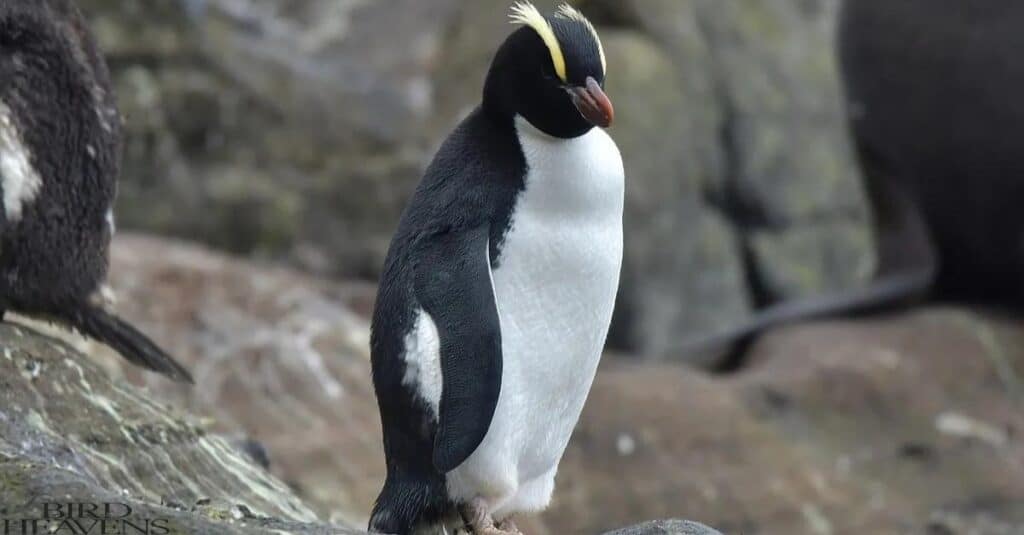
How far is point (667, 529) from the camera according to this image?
2287 mm

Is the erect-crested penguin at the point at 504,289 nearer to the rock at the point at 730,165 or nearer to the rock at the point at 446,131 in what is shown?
the rock at the point at 446,131

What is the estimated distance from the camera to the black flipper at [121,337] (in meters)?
3.31

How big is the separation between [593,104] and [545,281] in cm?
31

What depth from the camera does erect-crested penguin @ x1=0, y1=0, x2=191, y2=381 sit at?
312 cm

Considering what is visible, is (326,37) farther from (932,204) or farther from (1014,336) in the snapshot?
(1014,336)

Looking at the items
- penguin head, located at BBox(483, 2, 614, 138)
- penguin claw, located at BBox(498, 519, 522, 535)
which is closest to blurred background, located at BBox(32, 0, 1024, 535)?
penguin claw, located at BBox(498, 519, 522, 535)

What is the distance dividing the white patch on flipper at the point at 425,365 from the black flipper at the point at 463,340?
1cm

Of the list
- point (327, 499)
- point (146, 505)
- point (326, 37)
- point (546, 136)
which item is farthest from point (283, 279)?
point (146, 505)

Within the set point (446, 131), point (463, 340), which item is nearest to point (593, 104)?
point (463, 340)

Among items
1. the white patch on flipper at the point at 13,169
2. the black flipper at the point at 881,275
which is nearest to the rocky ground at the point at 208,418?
the white patch on flipper at the point at 13,169

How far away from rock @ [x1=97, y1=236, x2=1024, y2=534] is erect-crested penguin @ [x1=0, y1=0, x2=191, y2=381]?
5.82ft

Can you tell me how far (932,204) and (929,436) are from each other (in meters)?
1.59

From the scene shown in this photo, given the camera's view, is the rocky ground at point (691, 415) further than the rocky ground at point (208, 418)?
Yes

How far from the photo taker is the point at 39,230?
3.16m
